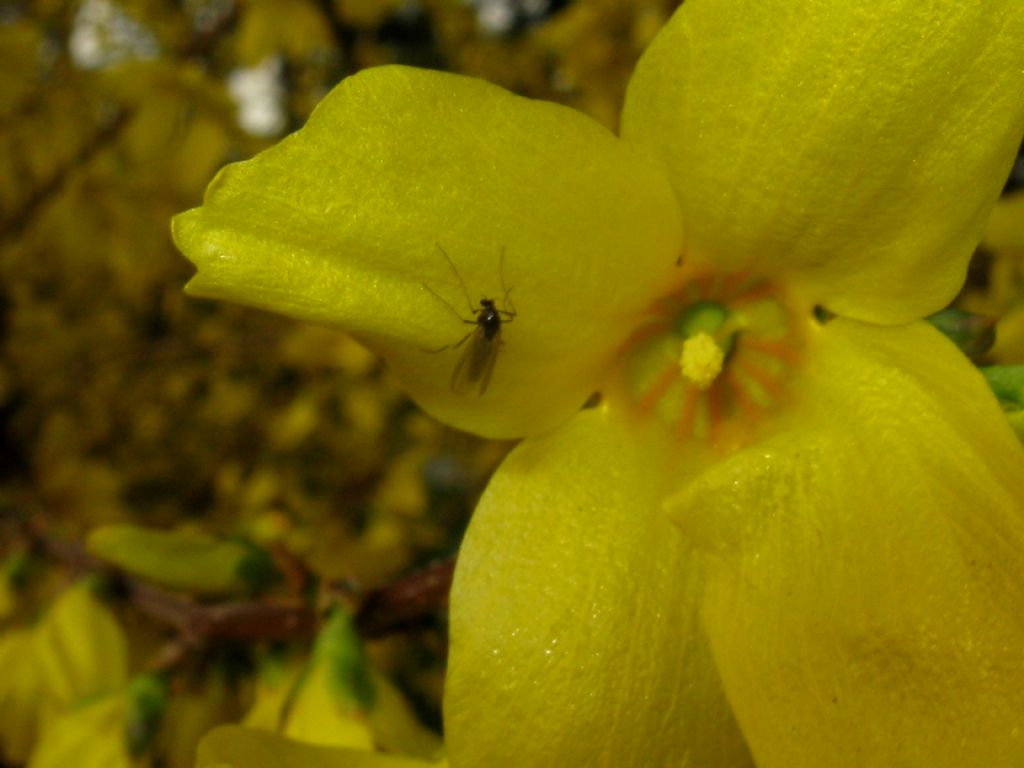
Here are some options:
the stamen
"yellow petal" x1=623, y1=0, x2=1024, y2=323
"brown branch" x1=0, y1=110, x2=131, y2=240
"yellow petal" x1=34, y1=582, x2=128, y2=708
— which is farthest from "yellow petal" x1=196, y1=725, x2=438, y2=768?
"brown branch" x1=0, y1=110, x2=131, y2=240

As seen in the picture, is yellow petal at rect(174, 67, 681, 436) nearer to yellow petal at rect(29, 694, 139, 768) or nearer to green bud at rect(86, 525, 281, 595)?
green bud at rect(86, 525, 281, 595)

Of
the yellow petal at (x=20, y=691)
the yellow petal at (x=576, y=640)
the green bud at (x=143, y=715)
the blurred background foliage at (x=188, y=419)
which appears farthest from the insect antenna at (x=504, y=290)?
the yellow petal at (x=20, y=691)

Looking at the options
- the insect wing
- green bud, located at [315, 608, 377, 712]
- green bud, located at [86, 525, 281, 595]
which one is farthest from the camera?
green bud, located at [86, 525, 281, 595]

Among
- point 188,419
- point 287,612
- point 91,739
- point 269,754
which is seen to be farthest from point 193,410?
point 269,754

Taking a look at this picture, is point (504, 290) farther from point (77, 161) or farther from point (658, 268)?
point (77, 161)

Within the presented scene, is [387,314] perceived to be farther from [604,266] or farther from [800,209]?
[800,209]

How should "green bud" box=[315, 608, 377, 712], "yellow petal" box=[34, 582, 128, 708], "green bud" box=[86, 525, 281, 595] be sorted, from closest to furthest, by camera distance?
"green bud" box=[315, 608, 377, 712] < "green bud" box=[86, 525, 281, 595] < "yellow petal" box=[34, 582, 128, 708]
